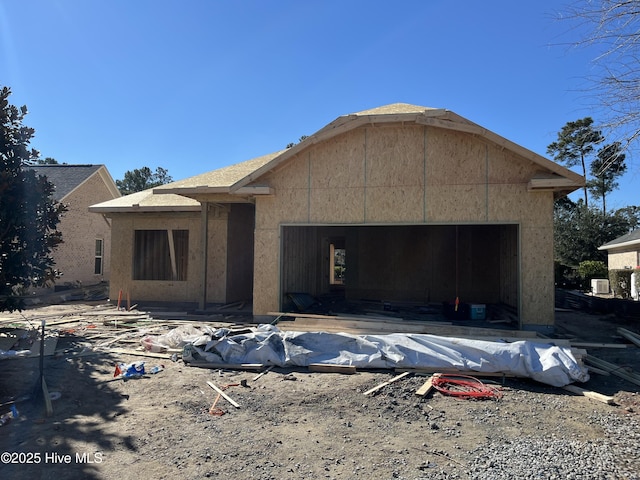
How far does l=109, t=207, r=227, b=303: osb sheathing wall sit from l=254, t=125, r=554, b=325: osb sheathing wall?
3.80 metres

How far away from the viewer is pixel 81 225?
70.3 feet

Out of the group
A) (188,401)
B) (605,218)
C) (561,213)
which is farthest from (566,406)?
(561,213)

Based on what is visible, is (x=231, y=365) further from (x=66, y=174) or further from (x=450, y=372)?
(x=66, y=174)

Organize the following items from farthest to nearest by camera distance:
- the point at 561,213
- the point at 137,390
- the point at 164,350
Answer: the point at 561,213, the point at 164,350, the point at 137,390

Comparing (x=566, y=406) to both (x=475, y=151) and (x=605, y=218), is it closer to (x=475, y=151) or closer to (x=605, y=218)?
(x=475, y=151)

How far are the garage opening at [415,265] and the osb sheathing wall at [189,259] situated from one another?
2.45m

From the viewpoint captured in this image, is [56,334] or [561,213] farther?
[561,213]

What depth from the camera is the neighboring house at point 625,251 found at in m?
25.1

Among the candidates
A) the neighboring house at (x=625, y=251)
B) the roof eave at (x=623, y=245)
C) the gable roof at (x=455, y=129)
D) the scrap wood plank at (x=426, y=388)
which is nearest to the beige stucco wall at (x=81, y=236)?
the gable roof at (x=455, y=129)

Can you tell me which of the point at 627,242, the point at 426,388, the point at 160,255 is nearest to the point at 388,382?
the point at 426,388

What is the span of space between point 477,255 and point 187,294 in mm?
10994

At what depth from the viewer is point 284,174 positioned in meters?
→ 10.9

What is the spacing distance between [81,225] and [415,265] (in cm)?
1679

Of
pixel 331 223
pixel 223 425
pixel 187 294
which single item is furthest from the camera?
pixel 187 294
